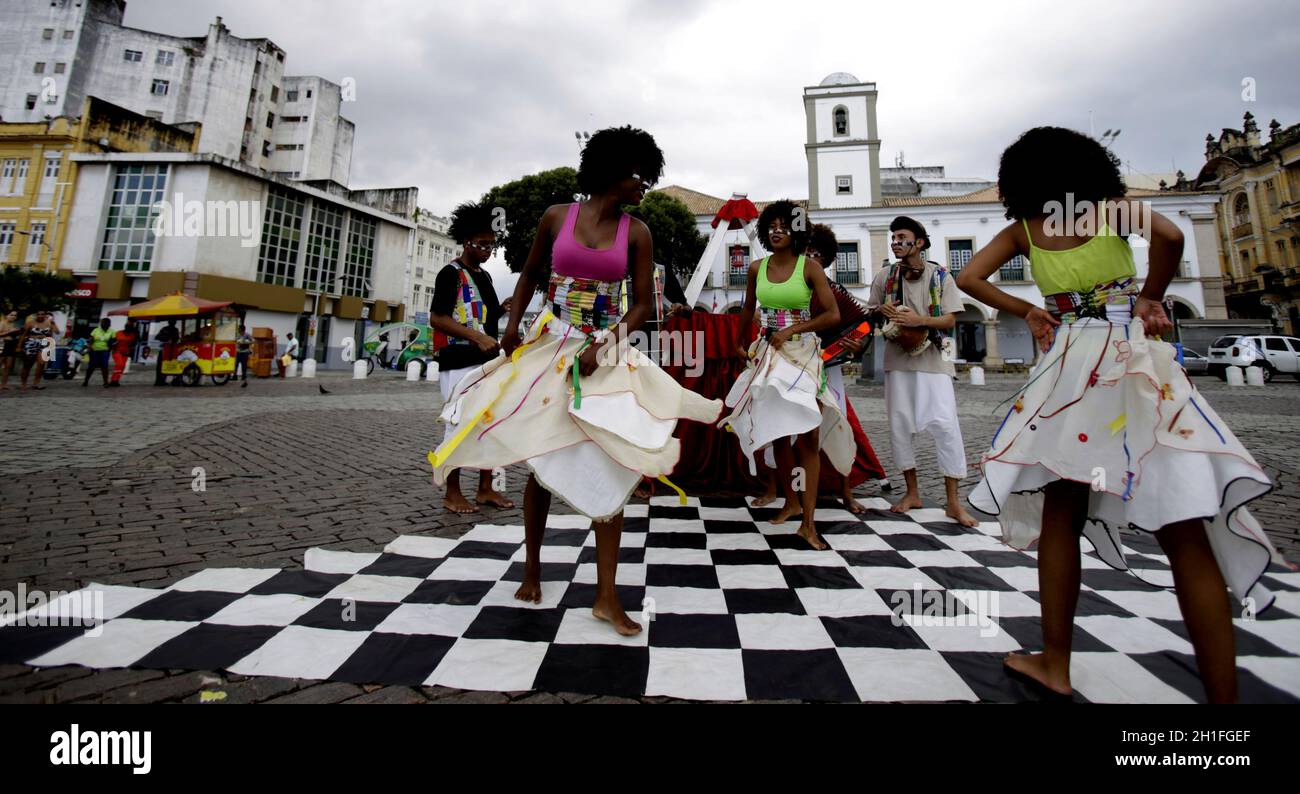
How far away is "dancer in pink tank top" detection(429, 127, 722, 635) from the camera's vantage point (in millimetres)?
1986

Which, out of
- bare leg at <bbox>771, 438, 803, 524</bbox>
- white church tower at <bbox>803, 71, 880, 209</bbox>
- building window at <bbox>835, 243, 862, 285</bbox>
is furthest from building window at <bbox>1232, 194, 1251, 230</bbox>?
bare leg at <bbox>771, 438, 803, 524</bbox>

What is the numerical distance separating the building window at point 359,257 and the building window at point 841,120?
103ft

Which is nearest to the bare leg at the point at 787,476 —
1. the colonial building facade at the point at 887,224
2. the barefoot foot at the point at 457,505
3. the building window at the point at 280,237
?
the barefoot foot at the point at 457,505

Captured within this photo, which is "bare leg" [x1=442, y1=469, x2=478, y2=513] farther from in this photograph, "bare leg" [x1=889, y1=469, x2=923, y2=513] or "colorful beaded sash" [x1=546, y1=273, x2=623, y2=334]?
"bare leg" [x1=889, y1=469, x2=923, y2=513]

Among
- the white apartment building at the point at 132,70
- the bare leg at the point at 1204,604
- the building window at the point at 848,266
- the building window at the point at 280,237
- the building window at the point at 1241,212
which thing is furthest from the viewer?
the white apartment building at the point at 132,70

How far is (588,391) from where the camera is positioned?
6.84 feet

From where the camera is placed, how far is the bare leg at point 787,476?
11.4 ft

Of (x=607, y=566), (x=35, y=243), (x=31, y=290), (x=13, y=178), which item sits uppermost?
(x=13, y=178)

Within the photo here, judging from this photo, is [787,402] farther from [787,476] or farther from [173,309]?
[173,309]

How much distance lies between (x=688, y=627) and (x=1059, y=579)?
121cm

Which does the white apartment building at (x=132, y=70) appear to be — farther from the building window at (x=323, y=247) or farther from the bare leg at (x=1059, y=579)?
the bare leg at (x=1059, y=579)

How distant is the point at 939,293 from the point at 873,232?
102ft

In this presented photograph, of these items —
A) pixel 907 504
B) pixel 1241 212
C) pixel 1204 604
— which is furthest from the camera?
pixel 1241 212

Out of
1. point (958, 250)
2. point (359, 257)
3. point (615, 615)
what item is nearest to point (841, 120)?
point (958, 250)
